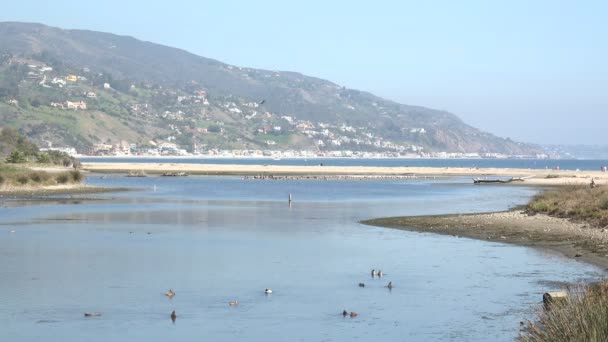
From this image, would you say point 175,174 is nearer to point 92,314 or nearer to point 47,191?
point 47,191

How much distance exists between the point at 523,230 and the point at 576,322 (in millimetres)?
28684

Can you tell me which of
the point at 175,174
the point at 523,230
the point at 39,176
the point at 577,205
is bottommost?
the point at 175,174

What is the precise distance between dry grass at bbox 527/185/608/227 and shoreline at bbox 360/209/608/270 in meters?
0.57

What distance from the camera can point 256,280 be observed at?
2773 centimetres

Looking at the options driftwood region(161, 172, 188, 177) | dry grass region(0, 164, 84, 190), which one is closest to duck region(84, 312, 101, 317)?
dry grass region(0, 164, 84, 190)

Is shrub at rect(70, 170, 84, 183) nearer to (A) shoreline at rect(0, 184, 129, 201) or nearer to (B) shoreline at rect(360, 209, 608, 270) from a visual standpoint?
(A) shoreline at rect(0, 184, 129, 201)

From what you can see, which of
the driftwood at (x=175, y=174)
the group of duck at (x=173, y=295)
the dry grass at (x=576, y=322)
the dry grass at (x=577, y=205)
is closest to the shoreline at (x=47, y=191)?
the dry grass at (x=577, y=205)

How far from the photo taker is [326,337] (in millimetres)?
19969

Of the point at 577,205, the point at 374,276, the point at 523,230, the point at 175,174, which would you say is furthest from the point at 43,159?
the point at 374,276

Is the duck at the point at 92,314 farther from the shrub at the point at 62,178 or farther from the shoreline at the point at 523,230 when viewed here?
the shrub at the point at 62,178

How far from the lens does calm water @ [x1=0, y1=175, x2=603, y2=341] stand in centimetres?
2084

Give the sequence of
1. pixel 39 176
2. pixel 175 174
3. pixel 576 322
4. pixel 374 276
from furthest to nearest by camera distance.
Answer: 1. pixel 175 174
2. pixel 39 176
3. pixel 374 276
4. pixel 576 322

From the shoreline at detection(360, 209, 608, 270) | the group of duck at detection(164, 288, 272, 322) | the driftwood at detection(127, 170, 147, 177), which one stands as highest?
the shoreline at detection(360, 209, 608, 270)

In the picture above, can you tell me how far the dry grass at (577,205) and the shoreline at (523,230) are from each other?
1.88ft
